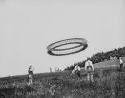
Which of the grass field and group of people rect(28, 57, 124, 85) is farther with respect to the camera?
Answer: group of people rect(28, 57, 124, 85)

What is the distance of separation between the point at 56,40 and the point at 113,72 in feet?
8.45

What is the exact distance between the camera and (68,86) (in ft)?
34.6

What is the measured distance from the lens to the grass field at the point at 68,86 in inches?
379

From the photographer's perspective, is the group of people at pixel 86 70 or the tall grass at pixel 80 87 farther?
the group of people at pixel 86 70

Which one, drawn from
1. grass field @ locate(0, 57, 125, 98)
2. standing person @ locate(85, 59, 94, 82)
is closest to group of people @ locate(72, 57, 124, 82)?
standing person @ locate(85, 59, 94, 82)

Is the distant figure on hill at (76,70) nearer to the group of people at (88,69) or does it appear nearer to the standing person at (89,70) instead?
the group of people at (88,69)

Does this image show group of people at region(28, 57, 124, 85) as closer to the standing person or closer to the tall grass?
the standing person

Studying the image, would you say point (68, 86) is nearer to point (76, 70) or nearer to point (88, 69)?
point (88, 69)

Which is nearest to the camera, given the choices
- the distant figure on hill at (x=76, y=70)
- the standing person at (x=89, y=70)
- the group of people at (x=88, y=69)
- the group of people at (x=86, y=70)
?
the standing person at (x=89, y=70)

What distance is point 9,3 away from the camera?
10680 mm

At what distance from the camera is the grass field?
962 centimetres

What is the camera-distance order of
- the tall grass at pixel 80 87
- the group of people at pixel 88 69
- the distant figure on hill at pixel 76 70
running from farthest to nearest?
the distant figure on hill at pixel 76 70
the group of people at pixel 88 69
the tall grass at pixel 80 87

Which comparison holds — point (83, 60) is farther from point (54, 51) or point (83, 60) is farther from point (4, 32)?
point (4, 32)

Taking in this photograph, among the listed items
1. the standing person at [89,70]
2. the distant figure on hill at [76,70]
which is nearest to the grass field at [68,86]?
the standing person at [89,70]
